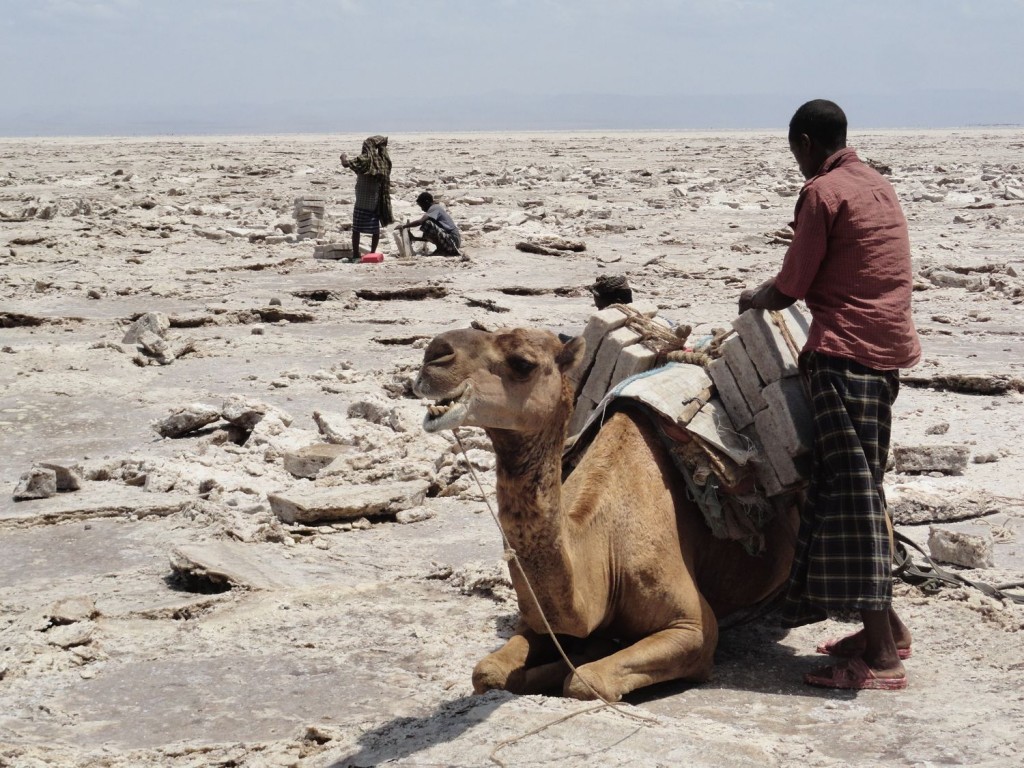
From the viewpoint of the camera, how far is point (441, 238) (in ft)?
57.4

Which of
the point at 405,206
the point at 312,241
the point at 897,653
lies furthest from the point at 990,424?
the point at 405,206

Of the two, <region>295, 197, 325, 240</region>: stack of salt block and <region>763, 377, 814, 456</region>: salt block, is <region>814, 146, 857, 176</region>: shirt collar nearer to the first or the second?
<region>763, 377, 814, 456</region>: salt block

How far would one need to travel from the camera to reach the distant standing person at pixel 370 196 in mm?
17609

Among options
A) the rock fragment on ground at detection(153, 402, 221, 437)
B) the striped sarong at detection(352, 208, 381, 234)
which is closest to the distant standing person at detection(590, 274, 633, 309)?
the rock fragment on ground at detection(153, 402, 221, 437)

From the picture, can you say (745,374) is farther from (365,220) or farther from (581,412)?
(365,220)

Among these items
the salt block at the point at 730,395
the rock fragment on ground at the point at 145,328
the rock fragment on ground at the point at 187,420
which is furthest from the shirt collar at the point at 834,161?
the rock fragment on ground at the point at 145,328

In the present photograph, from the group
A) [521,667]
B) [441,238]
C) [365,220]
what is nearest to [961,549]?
[521,667]

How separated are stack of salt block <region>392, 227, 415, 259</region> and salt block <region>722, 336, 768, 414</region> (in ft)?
40.5

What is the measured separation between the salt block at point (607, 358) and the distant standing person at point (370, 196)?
11618mm

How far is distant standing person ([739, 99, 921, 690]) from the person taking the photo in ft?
16.4

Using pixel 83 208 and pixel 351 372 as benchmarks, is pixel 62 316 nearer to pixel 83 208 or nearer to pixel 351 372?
pixel 351 372

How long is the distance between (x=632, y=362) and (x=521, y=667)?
1683 mm

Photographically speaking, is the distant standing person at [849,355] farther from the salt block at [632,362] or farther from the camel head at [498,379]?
the camel head at [498,379]

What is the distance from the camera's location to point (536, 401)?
4.34 m
